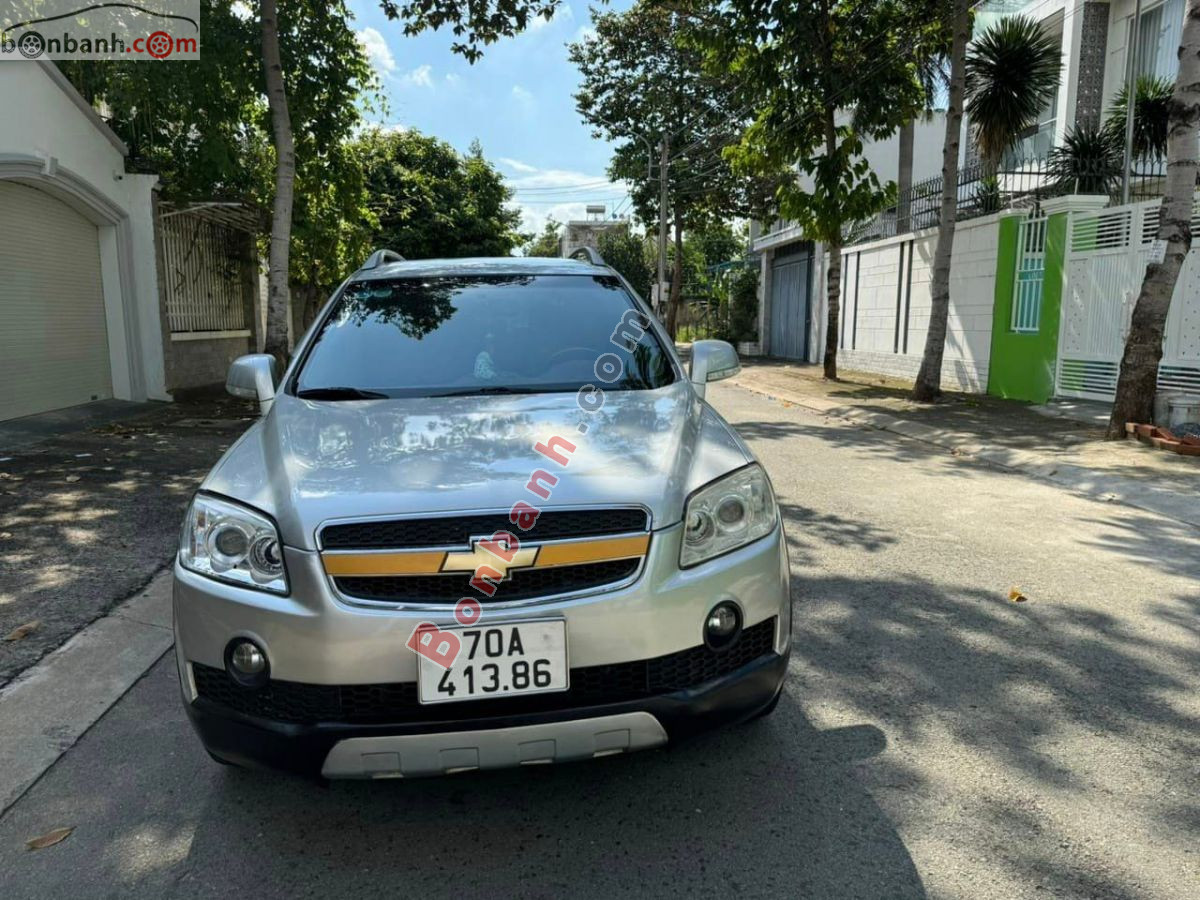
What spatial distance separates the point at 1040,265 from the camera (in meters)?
12.1

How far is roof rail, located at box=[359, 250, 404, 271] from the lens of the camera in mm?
4416

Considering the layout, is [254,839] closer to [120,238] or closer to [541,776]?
[541,776]

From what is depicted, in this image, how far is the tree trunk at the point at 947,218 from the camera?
11.9 meters

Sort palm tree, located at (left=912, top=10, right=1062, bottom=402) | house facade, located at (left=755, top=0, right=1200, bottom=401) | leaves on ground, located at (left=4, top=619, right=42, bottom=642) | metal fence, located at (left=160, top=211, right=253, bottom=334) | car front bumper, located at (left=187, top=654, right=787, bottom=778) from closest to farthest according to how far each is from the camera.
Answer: car front bumper, located at (left=187, top=654, right=787, bottom=778) → leaves on ground, located at (left=4, top=619, right=42, bottom=642) → house facade, located at (left=755, top=0, right=1200, bottom=401) → metal fence, located at (left=160, top=211, right=253, bottom=334) → palm tree, located at (left=912, top=10, right=1062, bottom=402)

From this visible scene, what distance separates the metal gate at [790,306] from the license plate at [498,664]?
2228 centimetres

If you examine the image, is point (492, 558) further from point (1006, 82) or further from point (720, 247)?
point (720, 247)

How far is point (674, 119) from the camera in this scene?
29.1 metres

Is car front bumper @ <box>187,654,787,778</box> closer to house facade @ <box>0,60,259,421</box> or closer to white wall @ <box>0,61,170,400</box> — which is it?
house facade @ <box>0,60,259,421</box>

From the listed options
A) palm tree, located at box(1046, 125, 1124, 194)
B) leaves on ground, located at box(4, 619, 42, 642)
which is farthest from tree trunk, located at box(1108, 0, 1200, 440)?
leaves on ground, located at box(4, 619, 42, 642)

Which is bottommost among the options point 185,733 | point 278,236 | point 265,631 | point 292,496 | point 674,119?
point 185,733

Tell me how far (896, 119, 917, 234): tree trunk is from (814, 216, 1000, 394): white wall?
0.47 metres

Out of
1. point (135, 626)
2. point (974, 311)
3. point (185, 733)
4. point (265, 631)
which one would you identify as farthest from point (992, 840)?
point (974, 311)

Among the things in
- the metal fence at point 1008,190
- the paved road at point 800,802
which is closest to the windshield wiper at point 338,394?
the paved road at point 800,802

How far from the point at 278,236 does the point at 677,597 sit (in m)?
10.1
